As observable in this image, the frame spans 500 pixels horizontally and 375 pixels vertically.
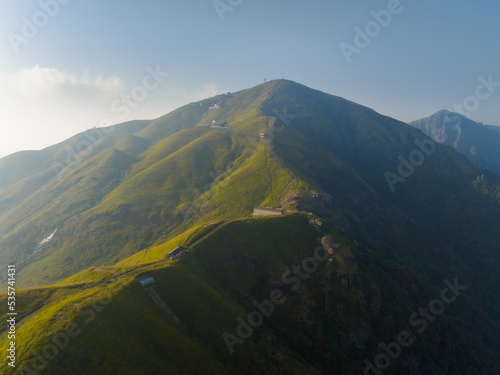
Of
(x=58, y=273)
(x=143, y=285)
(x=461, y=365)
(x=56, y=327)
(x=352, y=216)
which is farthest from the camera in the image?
(x=352, y=216)

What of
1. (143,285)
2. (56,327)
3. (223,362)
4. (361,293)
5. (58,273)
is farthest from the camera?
(58,273)

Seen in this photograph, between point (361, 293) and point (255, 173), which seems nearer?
point (361, 293)

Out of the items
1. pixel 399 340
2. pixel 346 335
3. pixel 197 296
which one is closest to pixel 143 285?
pixel 197 296

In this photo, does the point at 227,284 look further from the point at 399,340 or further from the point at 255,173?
the point at 255,173

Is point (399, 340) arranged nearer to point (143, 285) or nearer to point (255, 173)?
point (143, 285)

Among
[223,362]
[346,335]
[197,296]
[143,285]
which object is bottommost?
[346,335]

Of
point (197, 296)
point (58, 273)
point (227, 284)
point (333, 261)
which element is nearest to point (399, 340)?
point (333, 261)

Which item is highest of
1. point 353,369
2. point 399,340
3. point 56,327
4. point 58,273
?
point 58,273

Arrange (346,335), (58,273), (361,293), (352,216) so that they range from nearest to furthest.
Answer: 1. (346,335)
2. (361,293)
3. (58,273)
4. (352,216)

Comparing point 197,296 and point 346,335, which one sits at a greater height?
point 197,296
